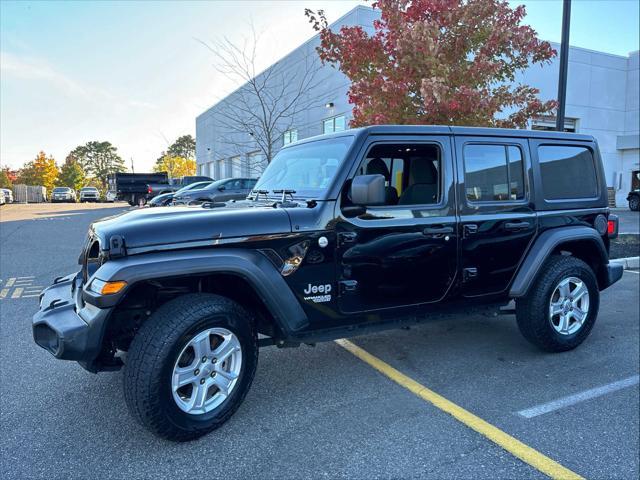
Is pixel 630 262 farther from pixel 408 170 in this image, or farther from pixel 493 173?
pixel 408 170

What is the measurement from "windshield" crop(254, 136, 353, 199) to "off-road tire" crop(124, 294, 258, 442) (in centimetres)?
107

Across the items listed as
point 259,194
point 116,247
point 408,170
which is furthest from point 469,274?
point 116,247

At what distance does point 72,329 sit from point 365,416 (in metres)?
1.89

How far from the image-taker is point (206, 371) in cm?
284

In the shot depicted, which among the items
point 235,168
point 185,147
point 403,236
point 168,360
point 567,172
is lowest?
point 168,360

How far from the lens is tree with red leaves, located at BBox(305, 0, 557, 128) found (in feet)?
21.1

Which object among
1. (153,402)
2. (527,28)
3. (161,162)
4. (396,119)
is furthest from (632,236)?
(161,162)

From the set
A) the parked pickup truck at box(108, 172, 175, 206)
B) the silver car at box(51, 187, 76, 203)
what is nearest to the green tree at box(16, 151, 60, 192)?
the silver car at box(51, 187, 76, 203)

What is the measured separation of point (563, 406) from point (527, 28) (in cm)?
577

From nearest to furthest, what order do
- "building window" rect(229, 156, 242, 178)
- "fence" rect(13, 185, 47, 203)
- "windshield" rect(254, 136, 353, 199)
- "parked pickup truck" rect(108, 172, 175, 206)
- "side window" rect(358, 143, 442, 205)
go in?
"windshield" rect(254, 136, 353, 199)
"side window" rect(358, 143, 442, 205)
"parked pickup truck" rect(108, 172, 175, 206)
"building window" rect(229, 156, 242, 178)
"fence" rect(13, 185, 47, 203)

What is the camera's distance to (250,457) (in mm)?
2650

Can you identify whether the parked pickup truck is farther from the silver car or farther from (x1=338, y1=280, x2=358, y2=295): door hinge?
(x1=338, y1=280, x2=358, y2=295): door hinge

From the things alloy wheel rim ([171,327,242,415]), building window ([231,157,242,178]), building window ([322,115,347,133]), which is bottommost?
alloy wheel rim ([171,327,242,415])

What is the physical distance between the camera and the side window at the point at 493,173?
3744 millimetres
